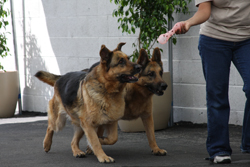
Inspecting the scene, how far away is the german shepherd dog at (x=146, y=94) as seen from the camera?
14.6 ft

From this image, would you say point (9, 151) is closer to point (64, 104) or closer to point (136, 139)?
point (64, 104)

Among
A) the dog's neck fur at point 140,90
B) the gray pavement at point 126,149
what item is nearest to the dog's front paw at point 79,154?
the gray pavement at point 126,149

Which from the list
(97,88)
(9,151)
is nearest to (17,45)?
(9,151)

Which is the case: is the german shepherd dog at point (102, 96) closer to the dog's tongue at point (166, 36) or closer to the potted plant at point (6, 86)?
the dog's tongue at point (166, 36)

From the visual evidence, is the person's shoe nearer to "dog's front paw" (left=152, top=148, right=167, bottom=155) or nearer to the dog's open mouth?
"dog's front paw" (left=152, top=148, right=167, bottom=155)

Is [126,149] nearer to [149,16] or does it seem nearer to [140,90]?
[140,90]

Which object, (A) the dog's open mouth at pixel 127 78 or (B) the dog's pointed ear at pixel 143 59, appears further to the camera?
(B) the dog's pointed ear at pixel 143 59

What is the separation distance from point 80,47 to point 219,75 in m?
4.34

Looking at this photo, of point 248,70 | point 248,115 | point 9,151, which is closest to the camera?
point 248,70

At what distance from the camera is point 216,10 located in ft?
11.9

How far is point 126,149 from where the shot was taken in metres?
4.81

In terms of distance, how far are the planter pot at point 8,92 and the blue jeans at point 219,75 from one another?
5.05m

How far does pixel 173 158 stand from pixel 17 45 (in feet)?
17.5

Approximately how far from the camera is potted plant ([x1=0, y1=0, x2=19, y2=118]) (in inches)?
308
